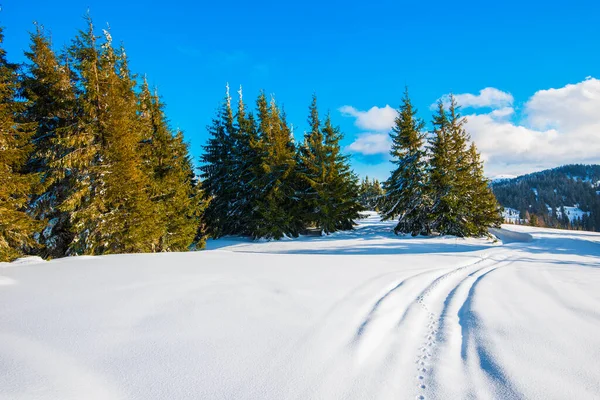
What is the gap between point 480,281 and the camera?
6363 millimetres

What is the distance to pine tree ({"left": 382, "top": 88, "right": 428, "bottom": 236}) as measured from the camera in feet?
64.2

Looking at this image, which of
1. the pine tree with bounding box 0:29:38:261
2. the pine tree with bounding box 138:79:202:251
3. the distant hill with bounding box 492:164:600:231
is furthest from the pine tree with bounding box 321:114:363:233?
the distant hill with bounding box 492:164:600:231

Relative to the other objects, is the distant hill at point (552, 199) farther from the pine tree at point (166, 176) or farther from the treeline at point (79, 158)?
the treeline at point (79, 158)

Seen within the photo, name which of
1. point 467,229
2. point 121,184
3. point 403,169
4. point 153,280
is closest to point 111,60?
point 121,184

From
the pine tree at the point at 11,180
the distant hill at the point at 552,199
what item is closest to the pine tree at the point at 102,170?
the pine tree at the point at 11,180

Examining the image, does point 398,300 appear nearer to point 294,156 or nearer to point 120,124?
point 120,124

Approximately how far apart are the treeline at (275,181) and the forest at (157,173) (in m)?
0.11

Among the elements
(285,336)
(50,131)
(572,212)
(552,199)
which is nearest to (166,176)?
(50,131)

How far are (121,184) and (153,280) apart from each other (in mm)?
7928

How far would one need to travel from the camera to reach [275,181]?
2075 cm

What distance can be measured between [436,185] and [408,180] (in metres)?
1.91

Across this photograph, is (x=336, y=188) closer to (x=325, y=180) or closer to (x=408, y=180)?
(x=325, y=180)

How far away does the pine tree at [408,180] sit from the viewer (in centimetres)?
1958

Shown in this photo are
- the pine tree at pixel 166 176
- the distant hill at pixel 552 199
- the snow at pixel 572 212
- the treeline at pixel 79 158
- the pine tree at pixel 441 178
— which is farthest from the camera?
the snow at pixel 572 212
